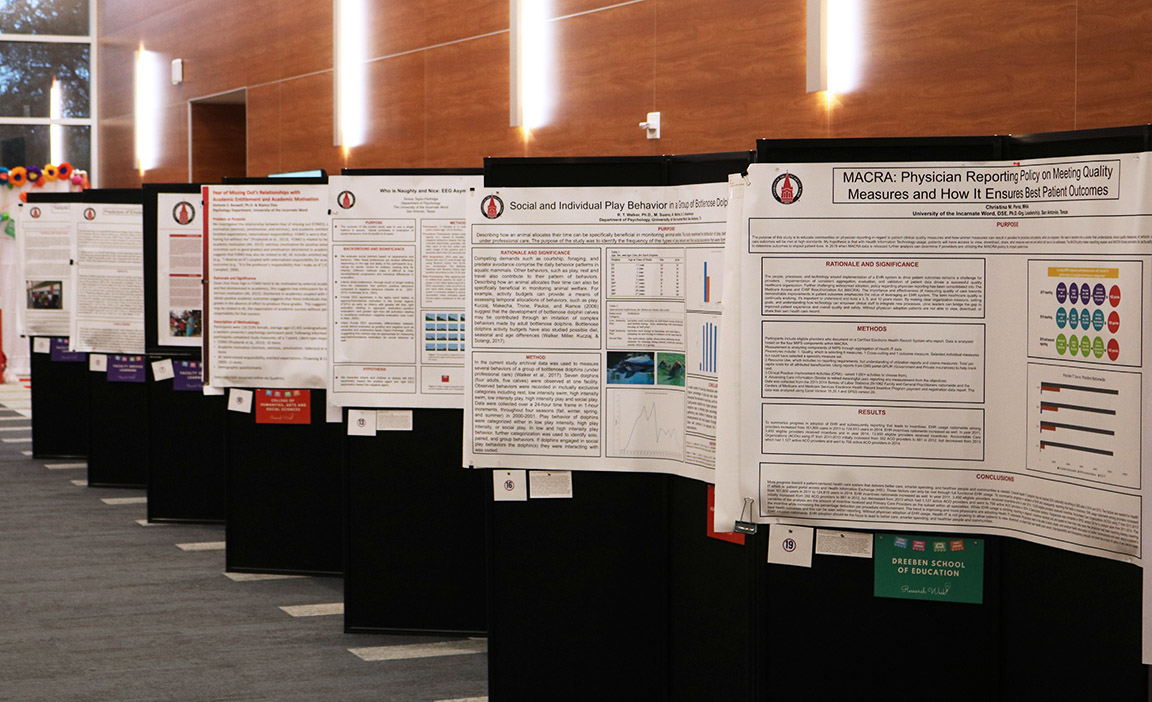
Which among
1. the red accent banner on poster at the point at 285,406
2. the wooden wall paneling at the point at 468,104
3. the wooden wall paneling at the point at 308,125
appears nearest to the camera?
the red accent banner on poster at the point at 285,406

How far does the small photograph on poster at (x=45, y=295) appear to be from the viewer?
971 centimetres

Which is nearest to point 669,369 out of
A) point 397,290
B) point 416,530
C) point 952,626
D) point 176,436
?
point 952,626

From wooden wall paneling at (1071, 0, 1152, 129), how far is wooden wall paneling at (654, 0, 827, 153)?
4.76ft

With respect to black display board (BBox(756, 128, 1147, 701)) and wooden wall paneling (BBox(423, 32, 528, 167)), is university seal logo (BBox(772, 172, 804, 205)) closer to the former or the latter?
black display board (BBox(756, 128, 1147, 701))

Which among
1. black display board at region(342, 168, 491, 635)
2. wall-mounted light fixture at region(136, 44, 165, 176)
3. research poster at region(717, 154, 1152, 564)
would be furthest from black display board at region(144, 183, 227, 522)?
wall-mounted light fixture at region(136, 44, 165, 176)

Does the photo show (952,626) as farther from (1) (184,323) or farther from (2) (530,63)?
(2) (530,63)

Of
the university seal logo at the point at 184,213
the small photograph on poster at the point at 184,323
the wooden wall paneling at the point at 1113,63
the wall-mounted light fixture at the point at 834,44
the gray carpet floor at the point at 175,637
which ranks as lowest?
the gray carpet floor at the point at 175,637

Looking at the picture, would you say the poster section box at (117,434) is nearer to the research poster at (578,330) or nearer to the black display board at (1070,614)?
Result: the research poster at (578,330)

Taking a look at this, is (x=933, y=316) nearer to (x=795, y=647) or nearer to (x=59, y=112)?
(x=795, y=647)

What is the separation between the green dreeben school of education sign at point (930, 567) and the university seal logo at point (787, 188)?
2.85 feet

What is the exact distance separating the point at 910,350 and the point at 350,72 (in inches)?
331

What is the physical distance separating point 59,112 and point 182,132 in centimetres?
405

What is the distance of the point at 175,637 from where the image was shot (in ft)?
17.3

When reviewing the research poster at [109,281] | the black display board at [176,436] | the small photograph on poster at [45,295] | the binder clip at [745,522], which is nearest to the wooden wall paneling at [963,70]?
the binder clip at [745,522]
